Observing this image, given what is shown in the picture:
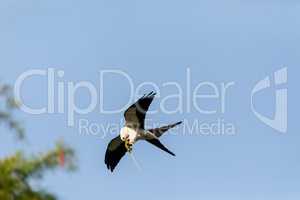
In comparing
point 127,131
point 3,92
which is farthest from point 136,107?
point 3,92

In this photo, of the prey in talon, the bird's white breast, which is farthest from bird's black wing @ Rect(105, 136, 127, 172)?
the prey in talon

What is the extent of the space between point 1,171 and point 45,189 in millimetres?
378

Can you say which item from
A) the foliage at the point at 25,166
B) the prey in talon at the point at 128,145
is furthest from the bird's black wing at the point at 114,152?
the foliage at the point at 25,166

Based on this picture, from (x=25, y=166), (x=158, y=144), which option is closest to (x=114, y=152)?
(x=158, y=144)

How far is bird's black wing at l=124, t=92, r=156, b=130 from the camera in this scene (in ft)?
93.4

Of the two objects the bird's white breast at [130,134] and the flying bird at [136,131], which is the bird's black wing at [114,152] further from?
the bird's white breast at [130,134]

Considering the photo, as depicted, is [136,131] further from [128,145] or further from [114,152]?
[114,152]

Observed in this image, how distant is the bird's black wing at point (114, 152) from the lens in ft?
98.6

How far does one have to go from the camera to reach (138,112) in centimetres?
2892

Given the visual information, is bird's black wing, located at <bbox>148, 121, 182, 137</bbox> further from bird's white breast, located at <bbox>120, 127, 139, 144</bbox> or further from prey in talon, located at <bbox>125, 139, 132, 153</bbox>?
prey in talon, located at <bbox>125, 139, 132, 153</bbox>

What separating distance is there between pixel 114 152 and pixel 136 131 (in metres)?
2.76

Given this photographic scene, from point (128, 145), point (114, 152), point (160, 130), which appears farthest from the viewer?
point (114, 152)

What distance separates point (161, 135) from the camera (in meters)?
28.7

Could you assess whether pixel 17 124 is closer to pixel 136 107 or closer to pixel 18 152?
pixel 18 152
